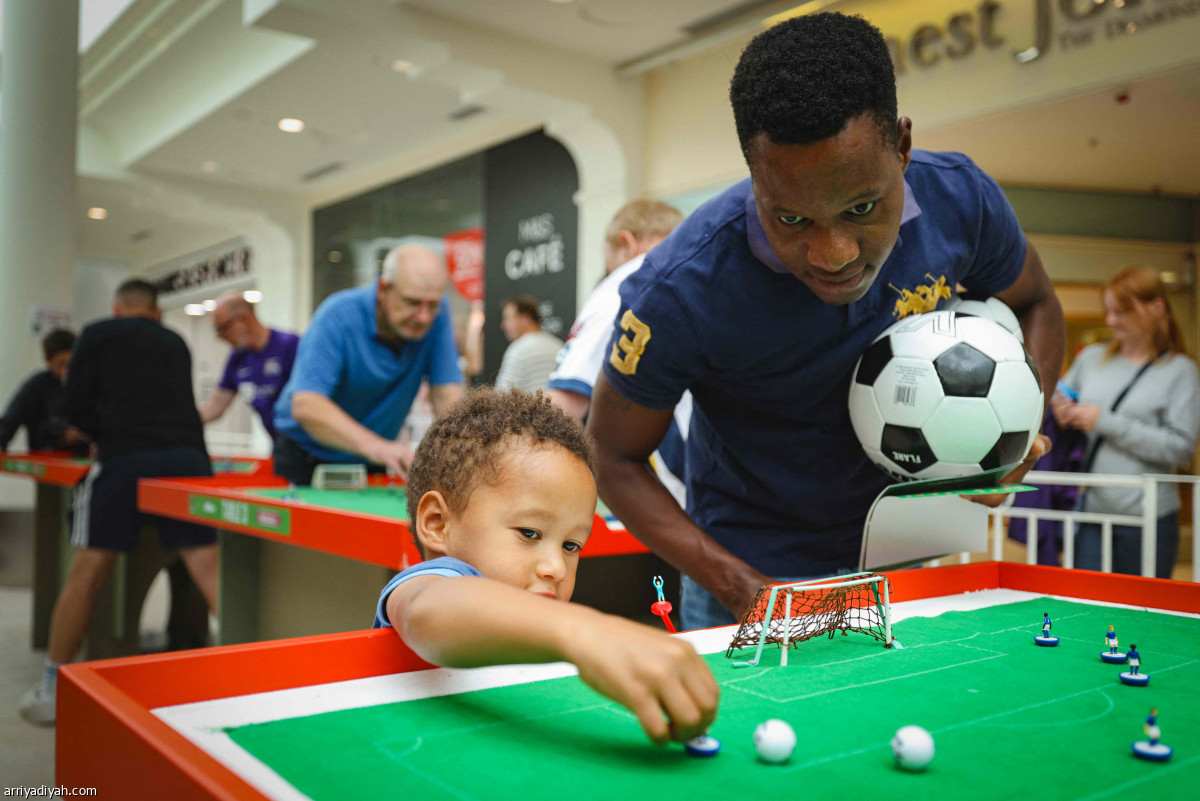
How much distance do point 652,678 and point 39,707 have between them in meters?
3.76

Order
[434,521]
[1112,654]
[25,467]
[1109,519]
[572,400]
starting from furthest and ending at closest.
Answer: [25,467], [1109,519], [572,400], [434,521], [1112,654]

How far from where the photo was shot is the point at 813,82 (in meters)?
1.17

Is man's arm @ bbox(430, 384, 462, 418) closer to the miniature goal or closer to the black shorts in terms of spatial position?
the black shorts

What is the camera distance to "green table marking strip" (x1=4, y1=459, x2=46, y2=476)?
4.82 metres

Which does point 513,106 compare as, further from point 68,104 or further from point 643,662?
point 643,662

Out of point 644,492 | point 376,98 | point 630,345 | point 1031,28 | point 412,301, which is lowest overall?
point 644,492

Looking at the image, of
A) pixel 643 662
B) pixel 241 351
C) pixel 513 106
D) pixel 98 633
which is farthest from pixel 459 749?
pixel 513 106

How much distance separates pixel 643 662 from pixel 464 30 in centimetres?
648

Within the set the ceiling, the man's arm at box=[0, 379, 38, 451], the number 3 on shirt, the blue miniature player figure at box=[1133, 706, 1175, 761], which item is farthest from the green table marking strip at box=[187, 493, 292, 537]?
the ceiling

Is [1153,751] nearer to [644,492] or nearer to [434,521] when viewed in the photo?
[434,521]

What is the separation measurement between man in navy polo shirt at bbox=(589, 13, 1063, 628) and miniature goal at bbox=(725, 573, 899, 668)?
0.26 metres

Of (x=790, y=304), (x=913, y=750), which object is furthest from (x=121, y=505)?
(x=913, y=750)

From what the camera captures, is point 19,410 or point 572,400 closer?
point 572,400

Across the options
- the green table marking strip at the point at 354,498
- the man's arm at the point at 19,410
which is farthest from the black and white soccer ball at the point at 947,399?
the man's arm at the point at 19,410
